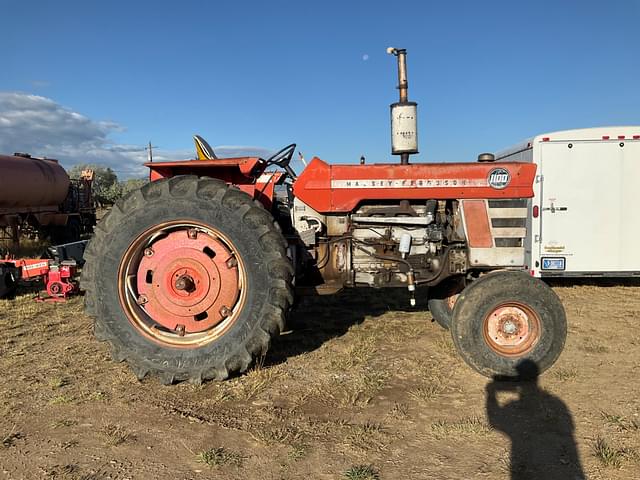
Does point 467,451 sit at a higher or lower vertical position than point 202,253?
lower

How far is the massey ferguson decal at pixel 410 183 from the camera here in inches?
160

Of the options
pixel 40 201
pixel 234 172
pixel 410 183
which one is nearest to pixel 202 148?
pixel 234 172

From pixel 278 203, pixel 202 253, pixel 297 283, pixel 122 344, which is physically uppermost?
pixel 278 203

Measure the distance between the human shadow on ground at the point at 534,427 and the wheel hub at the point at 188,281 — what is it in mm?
2055

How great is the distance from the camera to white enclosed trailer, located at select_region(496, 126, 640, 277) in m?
6.44

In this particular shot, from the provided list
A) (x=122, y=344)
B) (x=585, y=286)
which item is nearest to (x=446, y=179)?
(x=122, y=344)

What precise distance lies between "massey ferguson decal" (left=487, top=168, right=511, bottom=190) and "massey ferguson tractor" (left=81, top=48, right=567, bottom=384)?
1cm

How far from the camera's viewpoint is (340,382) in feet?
12.2

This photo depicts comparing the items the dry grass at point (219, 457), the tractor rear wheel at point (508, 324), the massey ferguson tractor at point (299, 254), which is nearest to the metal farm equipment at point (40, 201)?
the massey ferguson tractor at point (299, 254)

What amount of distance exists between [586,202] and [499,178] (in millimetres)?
3341

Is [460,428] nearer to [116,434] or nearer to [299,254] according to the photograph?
[299,254]

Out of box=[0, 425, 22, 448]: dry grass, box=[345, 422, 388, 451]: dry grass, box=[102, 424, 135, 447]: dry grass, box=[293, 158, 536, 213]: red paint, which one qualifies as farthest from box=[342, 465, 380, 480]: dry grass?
box=[293, 158, 536, 213]: red paint

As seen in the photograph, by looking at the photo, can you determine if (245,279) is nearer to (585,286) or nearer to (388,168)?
(388,168)

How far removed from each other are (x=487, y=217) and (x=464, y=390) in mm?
1439
